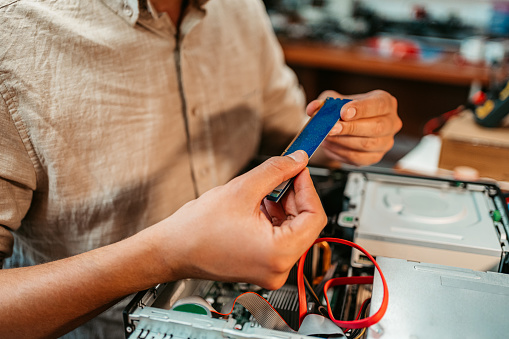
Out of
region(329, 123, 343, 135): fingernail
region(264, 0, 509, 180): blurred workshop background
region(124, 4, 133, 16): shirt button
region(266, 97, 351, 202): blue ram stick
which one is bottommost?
region(264, 0, 509, 180): blurred workshop background

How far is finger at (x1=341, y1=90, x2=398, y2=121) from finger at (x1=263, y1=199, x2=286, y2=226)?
0.21m

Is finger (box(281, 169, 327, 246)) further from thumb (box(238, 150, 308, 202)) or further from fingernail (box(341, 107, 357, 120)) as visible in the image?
fingernail (box(341, 107, 357, 120))

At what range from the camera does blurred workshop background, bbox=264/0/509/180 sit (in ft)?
8.47

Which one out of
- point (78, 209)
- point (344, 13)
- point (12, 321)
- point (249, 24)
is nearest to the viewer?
point (12, 321)

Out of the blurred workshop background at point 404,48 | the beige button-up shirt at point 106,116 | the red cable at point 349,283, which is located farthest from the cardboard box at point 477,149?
the blurred workshop background at point 404,48

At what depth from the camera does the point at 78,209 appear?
0.78 m

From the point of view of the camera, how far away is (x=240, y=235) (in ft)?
1.64

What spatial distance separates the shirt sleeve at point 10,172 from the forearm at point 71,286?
84 millimetres

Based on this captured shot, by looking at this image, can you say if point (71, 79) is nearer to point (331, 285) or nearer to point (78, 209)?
point (78, 209)

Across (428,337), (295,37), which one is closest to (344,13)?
(295,37)

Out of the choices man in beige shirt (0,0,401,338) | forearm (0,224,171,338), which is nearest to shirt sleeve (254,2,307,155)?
man in beige shirt (0,0,401,338)

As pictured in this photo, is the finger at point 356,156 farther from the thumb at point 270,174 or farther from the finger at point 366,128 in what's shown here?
the thumb at point 270,174

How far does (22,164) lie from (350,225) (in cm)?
54

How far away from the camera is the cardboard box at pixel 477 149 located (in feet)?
3.85
